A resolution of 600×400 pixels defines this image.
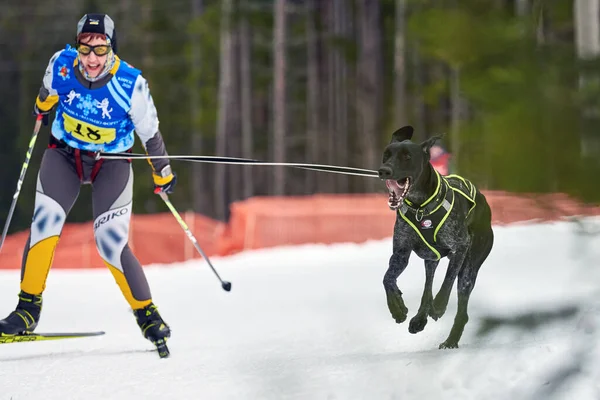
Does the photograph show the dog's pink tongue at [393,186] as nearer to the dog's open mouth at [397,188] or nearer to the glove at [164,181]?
the dog's open mouth at [397,188]

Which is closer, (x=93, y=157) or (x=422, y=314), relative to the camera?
(x=422, y=314)

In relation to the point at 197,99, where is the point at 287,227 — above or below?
below

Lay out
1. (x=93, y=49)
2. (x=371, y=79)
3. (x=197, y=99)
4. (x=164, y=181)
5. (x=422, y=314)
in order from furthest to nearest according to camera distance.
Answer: (x=197, y=99) < (x=371, y=79) < (x=164, y=181) < (x=93, y=49) < (x=422, y=314)

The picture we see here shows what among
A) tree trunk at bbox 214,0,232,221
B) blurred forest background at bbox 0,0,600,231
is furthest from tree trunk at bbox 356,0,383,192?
tree trunk at bbox 214,0,232,221

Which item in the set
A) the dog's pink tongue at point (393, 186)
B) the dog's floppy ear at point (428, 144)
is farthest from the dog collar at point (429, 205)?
the dog's floppy ear at point (428, 144)

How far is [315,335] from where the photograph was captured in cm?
666

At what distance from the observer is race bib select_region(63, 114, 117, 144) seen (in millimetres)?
5867

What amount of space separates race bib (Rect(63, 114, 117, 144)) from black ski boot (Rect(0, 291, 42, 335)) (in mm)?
1065

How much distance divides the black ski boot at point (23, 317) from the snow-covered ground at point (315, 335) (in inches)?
8.1

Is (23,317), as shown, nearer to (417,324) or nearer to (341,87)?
(417,324)

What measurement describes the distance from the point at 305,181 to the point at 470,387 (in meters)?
43.7

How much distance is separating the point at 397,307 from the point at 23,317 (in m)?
2.59

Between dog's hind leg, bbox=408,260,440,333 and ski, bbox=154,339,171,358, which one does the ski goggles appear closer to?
ski, bbox=154,339,171,358

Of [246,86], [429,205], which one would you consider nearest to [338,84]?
[246,86]
